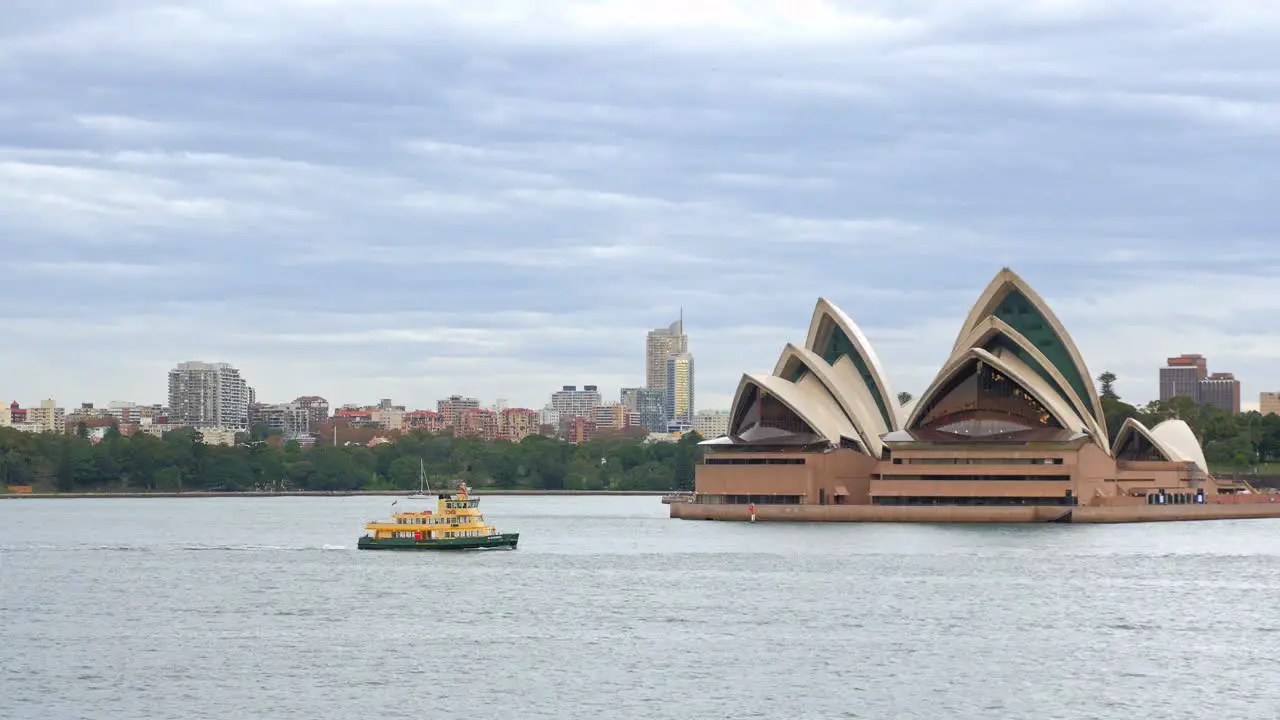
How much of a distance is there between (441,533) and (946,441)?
34.6 meters

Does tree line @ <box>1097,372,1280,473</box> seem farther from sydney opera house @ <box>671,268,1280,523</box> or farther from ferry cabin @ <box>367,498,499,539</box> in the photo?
ferry cabin @ <box>367,498,499,539</box>

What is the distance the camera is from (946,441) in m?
104

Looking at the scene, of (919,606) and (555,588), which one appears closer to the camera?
(919,606)

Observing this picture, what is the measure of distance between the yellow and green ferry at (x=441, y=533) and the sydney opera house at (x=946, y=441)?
85.6ft

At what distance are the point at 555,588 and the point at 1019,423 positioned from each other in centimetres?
4822

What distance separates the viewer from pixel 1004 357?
105688 mm

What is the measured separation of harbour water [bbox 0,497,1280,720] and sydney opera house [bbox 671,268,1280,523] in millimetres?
16952

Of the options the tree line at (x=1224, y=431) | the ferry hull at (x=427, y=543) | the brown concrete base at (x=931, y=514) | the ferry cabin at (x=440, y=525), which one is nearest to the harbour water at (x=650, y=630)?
the ferry hull at (x=427, y=543)

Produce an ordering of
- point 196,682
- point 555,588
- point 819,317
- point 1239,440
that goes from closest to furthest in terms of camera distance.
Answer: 1. point 196,682
2. point 555,588
3. point 819,317
4. point 1239,440

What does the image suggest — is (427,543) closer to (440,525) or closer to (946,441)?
(440,525)

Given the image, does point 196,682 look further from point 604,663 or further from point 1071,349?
point 1071,349

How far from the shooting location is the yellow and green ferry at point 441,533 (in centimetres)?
7888

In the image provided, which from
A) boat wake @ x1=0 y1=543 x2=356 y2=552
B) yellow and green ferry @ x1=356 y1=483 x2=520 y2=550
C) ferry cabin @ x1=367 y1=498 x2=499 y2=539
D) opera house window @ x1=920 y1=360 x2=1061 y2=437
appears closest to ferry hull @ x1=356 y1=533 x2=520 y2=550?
yellow and green ferry @ x1=356 y1=483 x2=520 y2=550

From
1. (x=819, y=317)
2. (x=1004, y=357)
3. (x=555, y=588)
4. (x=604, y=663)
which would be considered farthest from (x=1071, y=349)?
(x=604, y=663)
